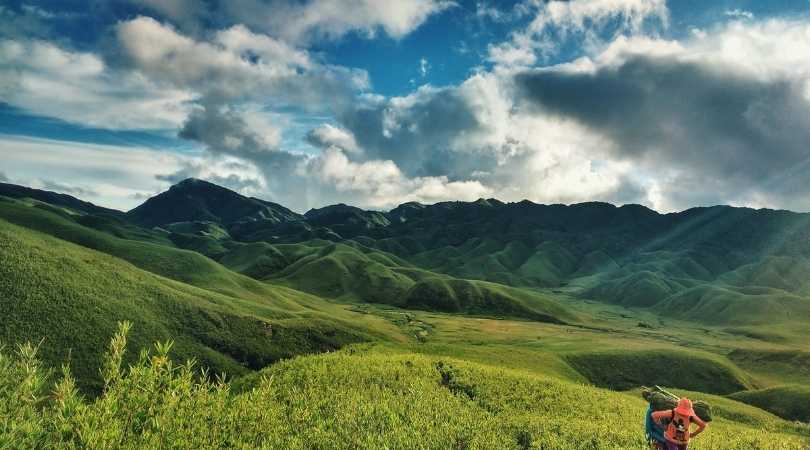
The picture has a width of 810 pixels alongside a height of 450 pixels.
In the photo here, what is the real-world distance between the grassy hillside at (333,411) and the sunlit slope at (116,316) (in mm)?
47636

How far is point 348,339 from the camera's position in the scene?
101 m

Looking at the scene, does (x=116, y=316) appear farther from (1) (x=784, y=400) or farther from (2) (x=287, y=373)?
(1) (x=784, y=400)

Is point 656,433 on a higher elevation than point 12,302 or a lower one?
higher

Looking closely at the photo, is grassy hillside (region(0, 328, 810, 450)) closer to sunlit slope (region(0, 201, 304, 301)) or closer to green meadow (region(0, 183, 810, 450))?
green meadow (region(0, 183, 810, 450))

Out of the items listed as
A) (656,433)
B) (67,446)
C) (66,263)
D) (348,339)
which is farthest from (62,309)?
(656,433)

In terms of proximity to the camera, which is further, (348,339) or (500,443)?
(348,339)

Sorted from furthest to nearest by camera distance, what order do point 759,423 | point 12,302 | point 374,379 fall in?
1. point 12,302
2. point 759,423
3. point 374,379

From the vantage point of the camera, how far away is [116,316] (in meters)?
73.8

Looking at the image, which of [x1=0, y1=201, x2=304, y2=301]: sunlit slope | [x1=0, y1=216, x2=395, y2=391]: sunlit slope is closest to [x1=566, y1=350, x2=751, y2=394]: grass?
[x1=0, y1=216, x2=395, y2=391]: sunlit slope

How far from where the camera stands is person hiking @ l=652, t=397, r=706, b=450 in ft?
48.9

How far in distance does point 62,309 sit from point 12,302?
19.4 ft

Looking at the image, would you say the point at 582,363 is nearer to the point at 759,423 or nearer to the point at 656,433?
the point at 759,423

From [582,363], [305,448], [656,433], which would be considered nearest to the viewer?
[305,448]

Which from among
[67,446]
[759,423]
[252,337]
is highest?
[67,446]
